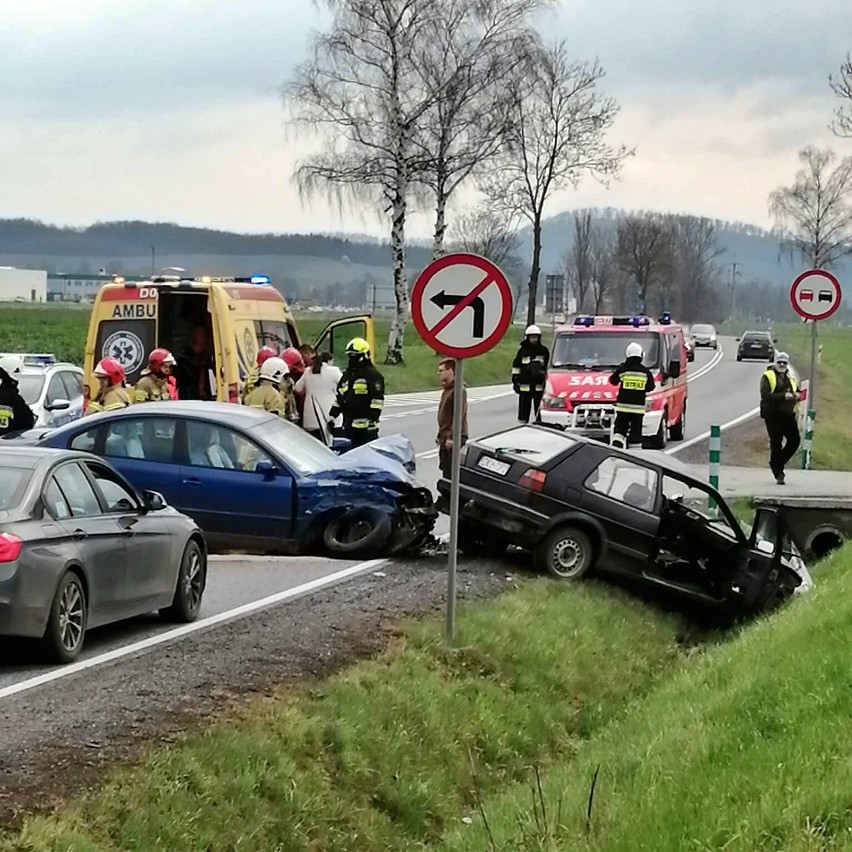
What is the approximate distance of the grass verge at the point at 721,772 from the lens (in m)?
5.34

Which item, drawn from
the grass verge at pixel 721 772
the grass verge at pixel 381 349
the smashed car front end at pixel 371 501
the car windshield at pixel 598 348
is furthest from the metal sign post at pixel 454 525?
the grass verge at pixel 381 349

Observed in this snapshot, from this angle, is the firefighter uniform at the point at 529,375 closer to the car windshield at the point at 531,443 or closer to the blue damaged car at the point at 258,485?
the car windshield at the point at 531,443

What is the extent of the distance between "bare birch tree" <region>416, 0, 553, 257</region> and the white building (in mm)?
83734

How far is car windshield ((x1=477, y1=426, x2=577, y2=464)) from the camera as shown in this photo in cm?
1296

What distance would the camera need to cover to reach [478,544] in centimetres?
1370

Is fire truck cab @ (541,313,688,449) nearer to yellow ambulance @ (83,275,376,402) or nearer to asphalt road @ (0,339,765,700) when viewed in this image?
asphalt road @ (0,339,765,700)

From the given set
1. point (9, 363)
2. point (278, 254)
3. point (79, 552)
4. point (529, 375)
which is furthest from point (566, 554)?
point (278, 254)

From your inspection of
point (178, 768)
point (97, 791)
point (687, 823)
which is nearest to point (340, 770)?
point (178, 768)

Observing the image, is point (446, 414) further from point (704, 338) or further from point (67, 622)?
point (704, 338)

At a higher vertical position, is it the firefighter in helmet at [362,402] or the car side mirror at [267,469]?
the firefighter in helmet at [362,402]

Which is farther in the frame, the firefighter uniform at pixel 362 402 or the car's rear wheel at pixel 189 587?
the firefighter uniform at pixel 362 402

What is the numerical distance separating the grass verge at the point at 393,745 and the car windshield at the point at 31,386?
33.0ft

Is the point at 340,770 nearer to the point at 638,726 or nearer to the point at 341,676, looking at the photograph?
the point at 341,676

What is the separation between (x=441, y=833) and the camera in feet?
24.2
